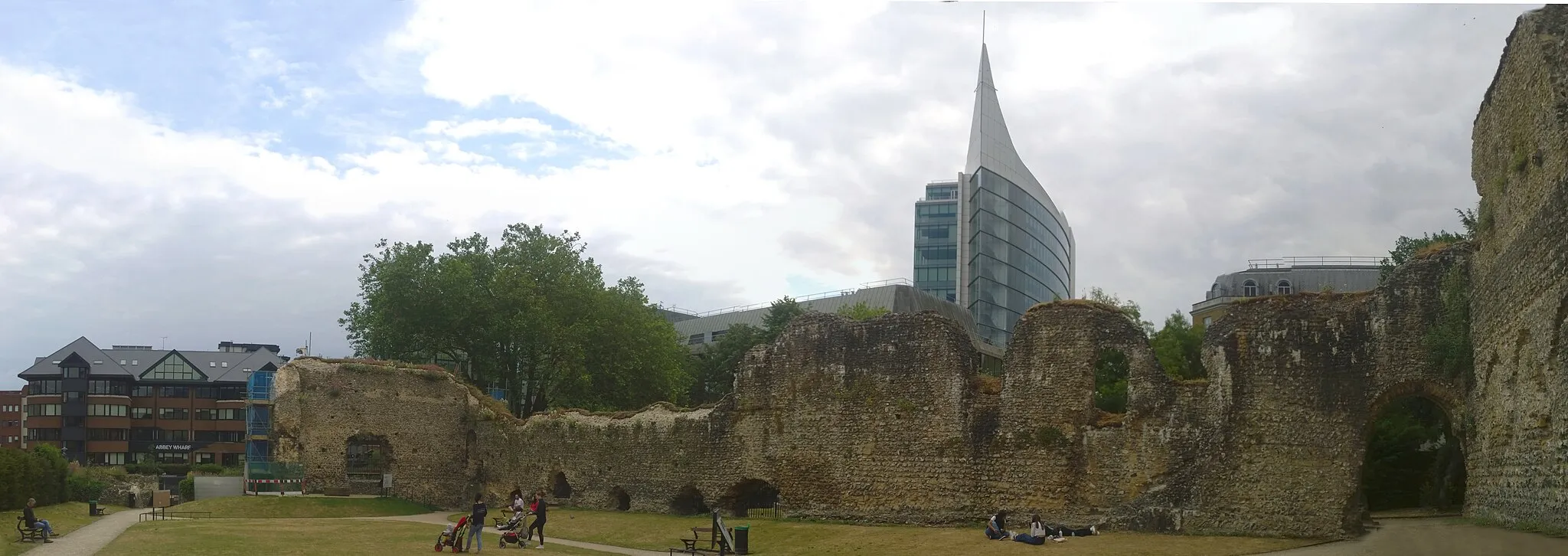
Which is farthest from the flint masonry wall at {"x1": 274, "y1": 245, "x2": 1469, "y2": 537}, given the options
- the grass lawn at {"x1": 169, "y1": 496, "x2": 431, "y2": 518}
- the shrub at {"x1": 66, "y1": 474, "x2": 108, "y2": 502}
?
the shrub at {"x1": 66, "y1": 474, "x2": 108, "y2": 502}

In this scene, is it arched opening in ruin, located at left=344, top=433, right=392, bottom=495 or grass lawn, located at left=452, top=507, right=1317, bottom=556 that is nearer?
grass lawn, located at left=452, top=507, right=1317, bottom=556

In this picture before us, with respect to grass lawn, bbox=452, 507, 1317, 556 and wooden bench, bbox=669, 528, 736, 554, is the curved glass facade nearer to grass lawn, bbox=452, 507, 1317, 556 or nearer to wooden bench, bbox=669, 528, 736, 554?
grass lawn, bbox=452, 507, 1317, 556

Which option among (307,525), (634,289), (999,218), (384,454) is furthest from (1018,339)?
(999,218)

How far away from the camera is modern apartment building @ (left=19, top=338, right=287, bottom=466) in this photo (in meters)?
101

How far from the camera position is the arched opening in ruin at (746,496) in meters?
36.1

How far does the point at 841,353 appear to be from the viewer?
34.4 m

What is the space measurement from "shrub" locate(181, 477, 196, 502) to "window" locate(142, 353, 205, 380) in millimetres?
70284

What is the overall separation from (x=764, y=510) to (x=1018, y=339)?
10.1 meters

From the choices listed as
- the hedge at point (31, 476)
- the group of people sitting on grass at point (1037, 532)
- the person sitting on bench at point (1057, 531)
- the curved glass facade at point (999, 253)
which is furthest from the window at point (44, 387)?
the person sitting on bench at point (1057, 531)

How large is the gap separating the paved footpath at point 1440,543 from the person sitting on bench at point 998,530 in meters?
5.78

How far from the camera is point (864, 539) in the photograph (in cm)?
2877

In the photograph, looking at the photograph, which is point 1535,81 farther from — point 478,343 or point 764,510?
point 478,343

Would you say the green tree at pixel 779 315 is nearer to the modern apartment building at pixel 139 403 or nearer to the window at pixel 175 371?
the modern apartment building at pixel 139 403

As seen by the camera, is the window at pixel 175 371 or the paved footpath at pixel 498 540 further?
the window at pixel 175 371
